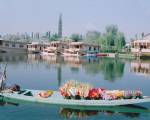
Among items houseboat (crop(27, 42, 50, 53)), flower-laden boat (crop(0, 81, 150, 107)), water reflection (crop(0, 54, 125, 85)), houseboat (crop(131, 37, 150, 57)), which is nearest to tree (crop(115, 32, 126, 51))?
houseboat (crop(131, 37, 150, 57))

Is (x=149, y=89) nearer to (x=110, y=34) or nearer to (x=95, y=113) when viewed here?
(x=95, y=113)

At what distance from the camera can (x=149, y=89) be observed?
→ 29.0 metres

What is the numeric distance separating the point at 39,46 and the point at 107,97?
9811cm

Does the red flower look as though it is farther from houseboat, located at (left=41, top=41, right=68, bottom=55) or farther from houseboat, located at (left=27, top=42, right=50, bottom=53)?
houseboat, located at (left=27, top=42, right=50, bottom=53)

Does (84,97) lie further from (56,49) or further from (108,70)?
(56,49)

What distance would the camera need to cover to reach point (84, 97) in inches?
776

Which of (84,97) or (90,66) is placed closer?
(84,97)

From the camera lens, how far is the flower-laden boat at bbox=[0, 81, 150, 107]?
63.1ft

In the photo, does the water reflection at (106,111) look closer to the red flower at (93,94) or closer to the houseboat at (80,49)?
the red flower at (93,94)

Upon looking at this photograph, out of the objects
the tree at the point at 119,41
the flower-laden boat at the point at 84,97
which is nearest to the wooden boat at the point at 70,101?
the flower-laden boat at the point at 84,97

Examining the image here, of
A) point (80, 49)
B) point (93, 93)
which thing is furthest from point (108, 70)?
point (80, 49)

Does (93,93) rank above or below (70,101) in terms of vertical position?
above

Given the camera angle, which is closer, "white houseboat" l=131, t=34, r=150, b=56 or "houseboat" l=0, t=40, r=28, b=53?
"white houseboat" l=131, t=34, r=150, b=56

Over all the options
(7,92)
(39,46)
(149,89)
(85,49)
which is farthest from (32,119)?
(39,46)
